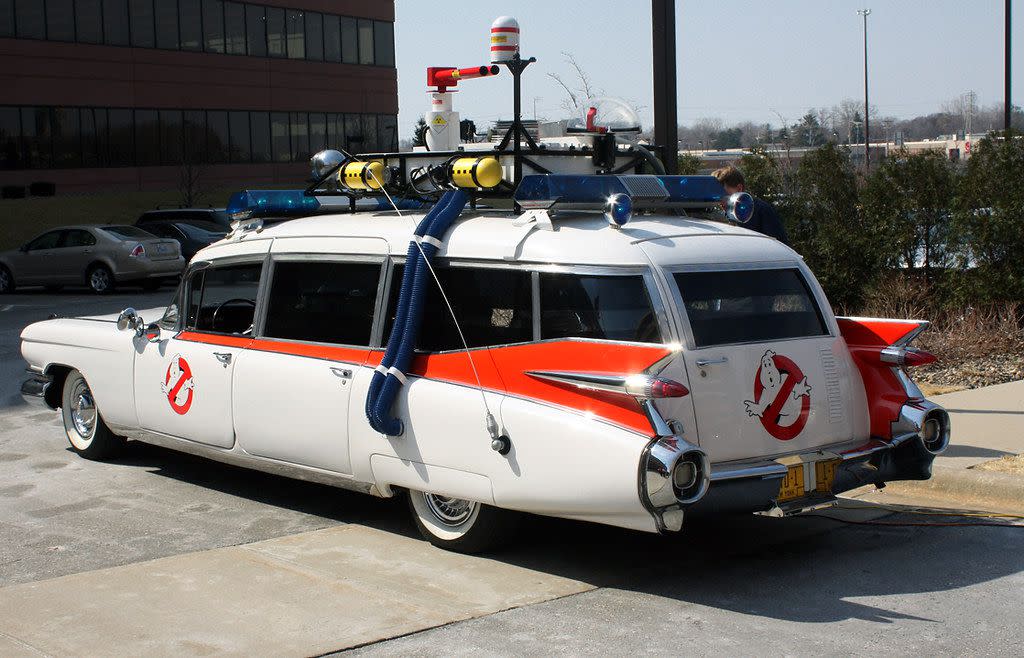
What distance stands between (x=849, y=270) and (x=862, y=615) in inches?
324

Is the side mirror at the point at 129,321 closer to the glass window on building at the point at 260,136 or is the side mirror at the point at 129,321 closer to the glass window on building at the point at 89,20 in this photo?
the glass window on building at the point at 89,20

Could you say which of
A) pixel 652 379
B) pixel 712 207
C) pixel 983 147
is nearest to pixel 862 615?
pixel 652 379

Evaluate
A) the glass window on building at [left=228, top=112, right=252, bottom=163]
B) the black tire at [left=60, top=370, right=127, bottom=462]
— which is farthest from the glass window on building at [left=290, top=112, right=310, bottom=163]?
the black tire at [left=60, top=370, right=127, bottom=462]

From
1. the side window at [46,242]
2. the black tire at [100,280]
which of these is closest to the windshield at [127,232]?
the black tire at [100,280]

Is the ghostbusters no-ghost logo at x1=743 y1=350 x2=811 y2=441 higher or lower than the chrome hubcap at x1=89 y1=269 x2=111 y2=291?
higher

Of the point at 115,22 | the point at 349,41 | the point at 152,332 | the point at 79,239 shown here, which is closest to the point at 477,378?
the point at 152,332

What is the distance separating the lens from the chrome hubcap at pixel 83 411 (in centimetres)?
922

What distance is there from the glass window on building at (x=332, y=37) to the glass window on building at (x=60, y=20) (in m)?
11.4

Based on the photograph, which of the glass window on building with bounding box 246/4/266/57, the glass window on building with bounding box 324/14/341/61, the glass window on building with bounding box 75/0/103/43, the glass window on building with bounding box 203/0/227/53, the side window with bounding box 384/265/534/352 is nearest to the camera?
the side window with bounding box 384/265/534/352

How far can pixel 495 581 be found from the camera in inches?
245

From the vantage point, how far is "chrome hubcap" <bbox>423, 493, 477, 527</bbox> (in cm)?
663

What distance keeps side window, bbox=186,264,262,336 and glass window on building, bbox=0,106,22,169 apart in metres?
37.0

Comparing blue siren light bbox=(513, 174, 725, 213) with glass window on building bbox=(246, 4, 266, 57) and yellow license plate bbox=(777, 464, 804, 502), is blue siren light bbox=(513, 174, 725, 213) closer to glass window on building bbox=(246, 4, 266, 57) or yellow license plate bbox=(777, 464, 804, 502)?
yellow license plate bbox=(777, 464, 804, 502)

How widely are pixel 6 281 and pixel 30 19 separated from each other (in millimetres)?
19386
